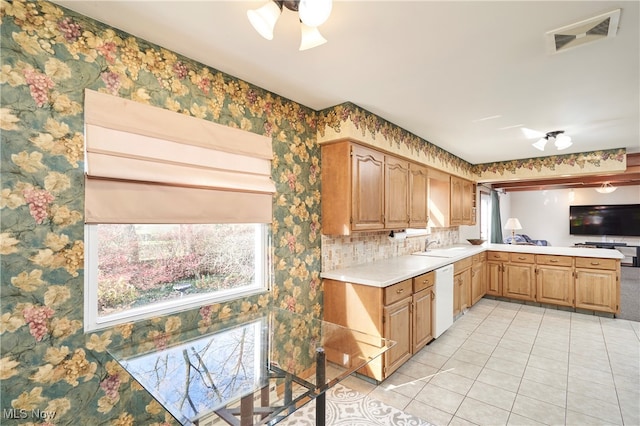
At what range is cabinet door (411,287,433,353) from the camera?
2.89 m

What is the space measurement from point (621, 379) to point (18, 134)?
4.44 metres

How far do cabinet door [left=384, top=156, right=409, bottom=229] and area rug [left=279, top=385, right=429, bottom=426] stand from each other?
5.17 feet

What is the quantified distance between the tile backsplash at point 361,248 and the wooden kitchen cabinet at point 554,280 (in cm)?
193

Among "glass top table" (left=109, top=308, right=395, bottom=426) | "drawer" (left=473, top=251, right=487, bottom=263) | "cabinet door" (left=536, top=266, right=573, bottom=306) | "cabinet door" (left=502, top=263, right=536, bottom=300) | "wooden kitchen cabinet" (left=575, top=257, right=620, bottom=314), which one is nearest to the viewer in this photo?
"glass top table" (left=109, top=308, right=395, bottom=426)

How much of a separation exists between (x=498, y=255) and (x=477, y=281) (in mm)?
731

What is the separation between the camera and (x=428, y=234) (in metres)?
4.68

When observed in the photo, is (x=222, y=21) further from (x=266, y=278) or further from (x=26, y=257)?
(x=266, y=278)

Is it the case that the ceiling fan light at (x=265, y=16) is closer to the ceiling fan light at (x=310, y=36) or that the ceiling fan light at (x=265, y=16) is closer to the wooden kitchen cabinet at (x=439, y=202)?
the ceiling fan light at (x=310, y=36)

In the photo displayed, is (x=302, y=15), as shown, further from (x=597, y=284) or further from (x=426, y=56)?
(x=597, y=284)

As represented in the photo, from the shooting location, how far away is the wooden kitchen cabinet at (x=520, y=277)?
4.72 metres

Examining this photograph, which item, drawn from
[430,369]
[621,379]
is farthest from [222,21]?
[621,379]

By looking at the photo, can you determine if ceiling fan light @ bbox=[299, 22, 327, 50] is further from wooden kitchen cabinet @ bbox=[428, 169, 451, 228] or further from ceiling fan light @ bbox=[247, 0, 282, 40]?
wooden kitchen cabinet @ bbox=[428, 169, 451, 228]

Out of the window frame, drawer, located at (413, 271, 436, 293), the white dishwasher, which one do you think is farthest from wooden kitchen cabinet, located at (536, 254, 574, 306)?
the window frame
